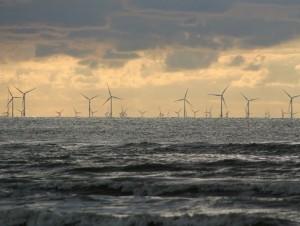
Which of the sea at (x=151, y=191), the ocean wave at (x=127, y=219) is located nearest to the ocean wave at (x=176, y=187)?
the sea at (x=151, y=191)

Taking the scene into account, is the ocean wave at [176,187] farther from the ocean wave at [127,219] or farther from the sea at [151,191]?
the ocean wave at [127,219]

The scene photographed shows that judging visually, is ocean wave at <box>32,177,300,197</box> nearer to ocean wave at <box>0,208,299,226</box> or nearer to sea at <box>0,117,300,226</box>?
sea at <box>0,117,300,226</box>

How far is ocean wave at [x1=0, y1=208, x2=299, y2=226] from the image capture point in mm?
24359

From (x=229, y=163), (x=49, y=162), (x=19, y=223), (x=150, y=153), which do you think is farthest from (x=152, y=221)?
(x=150, y=153)

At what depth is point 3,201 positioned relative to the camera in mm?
30391

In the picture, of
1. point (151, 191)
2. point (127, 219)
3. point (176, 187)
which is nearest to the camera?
point (127, 219)

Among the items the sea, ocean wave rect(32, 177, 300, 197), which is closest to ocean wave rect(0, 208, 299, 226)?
the sea

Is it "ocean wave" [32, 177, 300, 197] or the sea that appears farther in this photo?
"ocean wave" [32, 177, 300, 197]

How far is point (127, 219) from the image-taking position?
2508cm

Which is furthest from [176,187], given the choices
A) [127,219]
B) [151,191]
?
[127,219]

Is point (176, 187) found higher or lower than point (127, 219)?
higher

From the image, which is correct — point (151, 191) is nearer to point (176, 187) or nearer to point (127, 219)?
point (176, 187)

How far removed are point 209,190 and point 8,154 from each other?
3153 centimetres

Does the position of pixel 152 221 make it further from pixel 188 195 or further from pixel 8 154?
pixel 8 154
